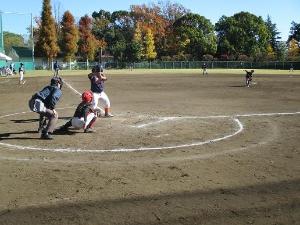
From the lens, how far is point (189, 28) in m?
98.5

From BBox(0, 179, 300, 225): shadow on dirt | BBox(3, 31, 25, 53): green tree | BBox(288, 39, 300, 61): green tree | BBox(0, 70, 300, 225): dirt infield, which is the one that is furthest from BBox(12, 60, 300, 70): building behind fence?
BBox(0, 179, 300, 225): shadow on dirt

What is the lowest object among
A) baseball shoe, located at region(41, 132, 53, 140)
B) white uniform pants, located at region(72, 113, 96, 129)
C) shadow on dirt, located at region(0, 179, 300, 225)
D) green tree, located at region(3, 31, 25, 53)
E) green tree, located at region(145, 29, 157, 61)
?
shadow on dirt, located at region(0, 179, 300, 225)

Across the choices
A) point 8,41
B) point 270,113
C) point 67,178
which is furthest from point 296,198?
point 8,41

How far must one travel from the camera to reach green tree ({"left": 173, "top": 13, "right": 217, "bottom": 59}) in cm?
9862

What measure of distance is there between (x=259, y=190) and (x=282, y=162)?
1.98 metres

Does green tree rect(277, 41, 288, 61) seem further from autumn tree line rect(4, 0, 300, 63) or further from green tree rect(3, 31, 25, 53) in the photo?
green tree rect(3, 31, 25, 53)

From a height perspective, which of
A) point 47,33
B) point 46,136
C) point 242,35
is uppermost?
point 242,35

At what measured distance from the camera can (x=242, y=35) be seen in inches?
4060

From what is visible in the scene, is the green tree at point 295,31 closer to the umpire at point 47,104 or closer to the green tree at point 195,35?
the green tree at point 195,35

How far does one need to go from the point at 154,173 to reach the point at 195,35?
93764 mm

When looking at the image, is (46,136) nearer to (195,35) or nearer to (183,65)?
(183,65)

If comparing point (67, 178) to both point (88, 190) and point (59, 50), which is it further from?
point (59, 50)

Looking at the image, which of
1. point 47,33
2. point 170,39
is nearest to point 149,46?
point 170,39

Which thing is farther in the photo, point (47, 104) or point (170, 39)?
point (170, 39)
